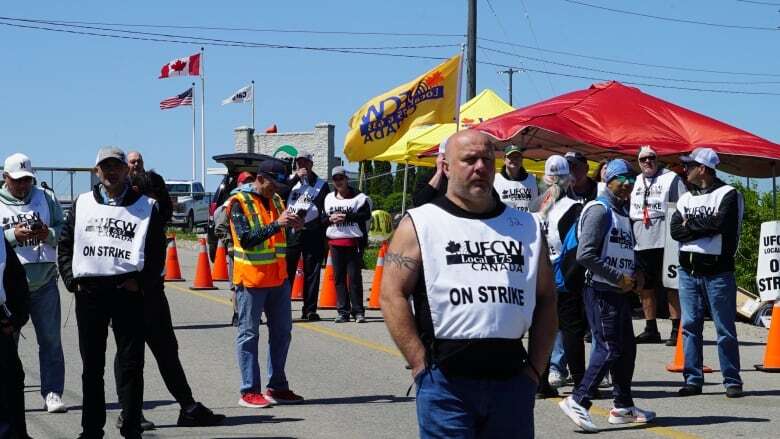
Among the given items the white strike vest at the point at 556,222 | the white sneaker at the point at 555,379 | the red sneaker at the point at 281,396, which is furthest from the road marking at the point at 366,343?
the red sneaker at the point at 281,396

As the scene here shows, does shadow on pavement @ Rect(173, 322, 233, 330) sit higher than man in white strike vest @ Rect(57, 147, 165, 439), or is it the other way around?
man in white strike vest @ Rect(57, 147, 165, 439)

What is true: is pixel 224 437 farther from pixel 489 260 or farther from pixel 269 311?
pixel 489 260

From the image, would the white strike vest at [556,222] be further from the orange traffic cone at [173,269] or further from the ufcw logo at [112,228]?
the orange traffic cone at [173,269]

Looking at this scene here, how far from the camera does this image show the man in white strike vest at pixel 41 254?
9344 millimetres

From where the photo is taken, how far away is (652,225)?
1434 centimetres

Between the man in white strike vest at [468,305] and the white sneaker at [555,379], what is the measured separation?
5.54 meters

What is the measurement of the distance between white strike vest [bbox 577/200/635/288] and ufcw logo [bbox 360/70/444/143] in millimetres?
12543

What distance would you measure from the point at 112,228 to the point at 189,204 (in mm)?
41393

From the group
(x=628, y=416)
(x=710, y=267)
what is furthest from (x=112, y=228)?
(x=710, y=267)

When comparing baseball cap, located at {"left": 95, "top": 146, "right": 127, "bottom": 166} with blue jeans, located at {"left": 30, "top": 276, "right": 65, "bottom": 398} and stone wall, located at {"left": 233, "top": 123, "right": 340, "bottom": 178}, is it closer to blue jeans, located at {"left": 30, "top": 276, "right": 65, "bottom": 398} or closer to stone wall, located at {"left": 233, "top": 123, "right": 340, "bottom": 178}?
blue jeans, located at {"left": 30, "top": 276, "right": 65, "bottom": 398}

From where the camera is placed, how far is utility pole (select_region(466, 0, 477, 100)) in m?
30.5

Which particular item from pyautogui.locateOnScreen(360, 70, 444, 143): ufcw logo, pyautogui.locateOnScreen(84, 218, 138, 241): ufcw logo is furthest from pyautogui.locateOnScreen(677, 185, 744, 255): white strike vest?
pyautogui.locateOnScreen(360, 70, 444, 143): ufcw logo

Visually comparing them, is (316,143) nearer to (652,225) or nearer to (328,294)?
(328,294)

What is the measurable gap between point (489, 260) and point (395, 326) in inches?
17.9
